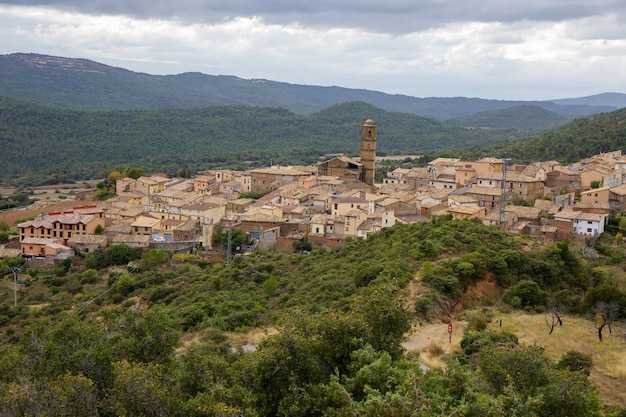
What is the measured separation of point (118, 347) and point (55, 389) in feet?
9.19

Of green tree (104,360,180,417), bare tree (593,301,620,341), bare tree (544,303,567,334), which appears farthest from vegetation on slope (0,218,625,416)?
bare tree (593,301,620,341)

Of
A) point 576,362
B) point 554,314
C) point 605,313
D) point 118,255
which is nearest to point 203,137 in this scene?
point 118,255

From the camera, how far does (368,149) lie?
185 ft

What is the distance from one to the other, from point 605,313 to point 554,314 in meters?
1.46

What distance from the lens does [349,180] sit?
5412 centimetres

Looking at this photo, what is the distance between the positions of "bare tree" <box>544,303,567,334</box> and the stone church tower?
34.3m

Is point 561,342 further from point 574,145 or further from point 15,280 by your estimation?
point 574,145

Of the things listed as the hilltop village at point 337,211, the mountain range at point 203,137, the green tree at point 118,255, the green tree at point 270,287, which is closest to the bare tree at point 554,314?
the hilltop village at point 337,211

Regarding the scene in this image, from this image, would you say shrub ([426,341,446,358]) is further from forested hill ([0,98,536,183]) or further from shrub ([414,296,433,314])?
forested hill ([0,98,536,183])

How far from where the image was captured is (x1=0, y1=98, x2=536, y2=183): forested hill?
105250 mm

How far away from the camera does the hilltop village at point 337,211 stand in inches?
1463

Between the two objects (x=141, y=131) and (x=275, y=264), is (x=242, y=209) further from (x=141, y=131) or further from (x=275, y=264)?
(x=141, y=131)

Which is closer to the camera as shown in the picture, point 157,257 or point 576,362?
point 576,362

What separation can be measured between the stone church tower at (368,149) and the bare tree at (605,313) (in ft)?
118
